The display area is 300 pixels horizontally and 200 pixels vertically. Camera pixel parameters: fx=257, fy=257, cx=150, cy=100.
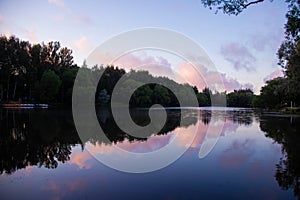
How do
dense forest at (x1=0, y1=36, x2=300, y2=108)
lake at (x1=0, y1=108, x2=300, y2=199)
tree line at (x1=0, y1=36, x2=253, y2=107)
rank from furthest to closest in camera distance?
tree line at (x1=0, y1=36, x2=253, y2=107)
dense forest at (x1=0, y1=36, x2=300, y2=108)
lake at (x1=0, y1=108, x2=300, y2=199)

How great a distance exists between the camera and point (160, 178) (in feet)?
23.1

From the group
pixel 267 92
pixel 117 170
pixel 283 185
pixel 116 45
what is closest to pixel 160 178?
pixel 117 170

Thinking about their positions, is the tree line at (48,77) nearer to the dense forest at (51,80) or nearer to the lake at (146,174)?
the dense forest at (51,80)

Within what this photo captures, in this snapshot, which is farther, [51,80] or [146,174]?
[51,80]

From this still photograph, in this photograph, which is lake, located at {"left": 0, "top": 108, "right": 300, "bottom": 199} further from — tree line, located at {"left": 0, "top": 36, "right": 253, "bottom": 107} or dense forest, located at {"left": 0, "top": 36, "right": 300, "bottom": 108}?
tree line, located at {"left": 0, "top": 36, "right": 253, "bottom": 107}

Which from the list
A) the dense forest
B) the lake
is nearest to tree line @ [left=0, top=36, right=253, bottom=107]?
the dense forest

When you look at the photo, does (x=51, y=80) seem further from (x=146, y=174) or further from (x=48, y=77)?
(x=146, y=174)

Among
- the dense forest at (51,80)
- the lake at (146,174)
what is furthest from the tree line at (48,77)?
the lake at (146,174)

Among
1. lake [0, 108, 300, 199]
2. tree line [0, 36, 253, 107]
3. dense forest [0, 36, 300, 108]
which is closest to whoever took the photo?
lake [0, 108, 300, 199]

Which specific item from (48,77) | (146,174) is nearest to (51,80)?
(48,77)

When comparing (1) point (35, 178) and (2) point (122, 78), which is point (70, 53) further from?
(1) point (35, 178)

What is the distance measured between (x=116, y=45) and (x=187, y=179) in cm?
1095

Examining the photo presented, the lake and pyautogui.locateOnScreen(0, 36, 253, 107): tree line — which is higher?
pyautogui.locateOnScreen(0, 36, 253, 107): tree line

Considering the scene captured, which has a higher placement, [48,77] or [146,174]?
[48,77]
